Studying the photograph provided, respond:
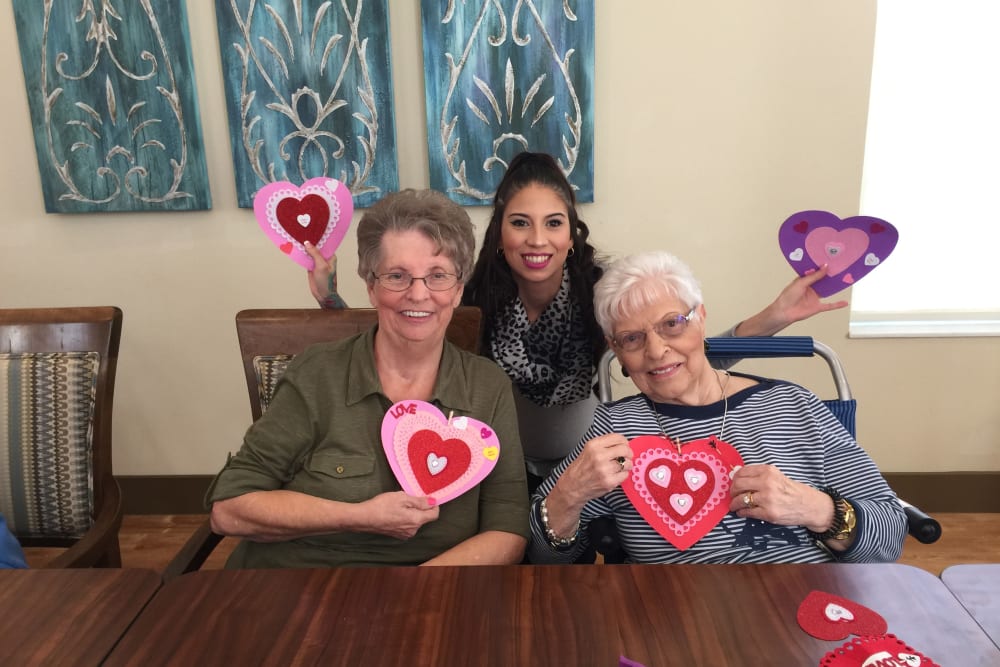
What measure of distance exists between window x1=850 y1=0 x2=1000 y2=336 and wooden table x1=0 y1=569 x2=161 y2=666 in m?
2.64

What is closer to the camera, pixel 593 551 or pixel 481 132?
pixel 593 551

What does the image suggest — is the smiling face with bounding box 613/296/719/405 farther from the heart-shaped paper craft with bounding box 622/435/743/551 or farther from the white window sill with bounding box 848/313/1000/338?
the white window sill with bounding box 848/313/1000/338

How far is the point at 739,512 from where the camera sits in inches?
49.4

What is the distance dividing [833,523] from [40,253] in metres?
2.96

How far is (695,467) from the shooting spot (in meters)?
1.27

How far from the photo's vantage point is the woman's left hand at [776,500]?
1213mm

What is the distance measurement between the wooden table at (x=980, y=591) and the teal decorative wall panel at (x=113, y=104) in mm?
2569

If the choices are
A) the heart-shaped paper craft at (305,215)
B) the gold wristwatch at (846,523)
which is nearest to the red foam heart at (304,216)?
the heart-shaped paper craft at (305,215)

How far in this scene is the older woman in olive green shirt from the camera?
54.2 inches

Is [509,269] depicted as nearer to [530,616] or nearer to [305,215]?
[305,215]

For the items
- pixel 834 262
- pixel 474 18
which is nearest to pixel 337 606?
pixel 834 262

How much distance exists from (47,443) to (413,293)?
94 centimetres

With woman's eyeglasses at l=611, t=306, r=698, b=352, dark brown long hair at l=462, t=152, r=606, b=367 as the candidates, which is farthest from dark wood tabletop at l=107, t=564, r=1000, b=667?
dark brown long hair at l=462, t=152, r=606, b=367

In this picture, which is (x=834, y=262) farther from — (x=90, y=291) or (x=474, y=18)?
(x=90, y=291)
